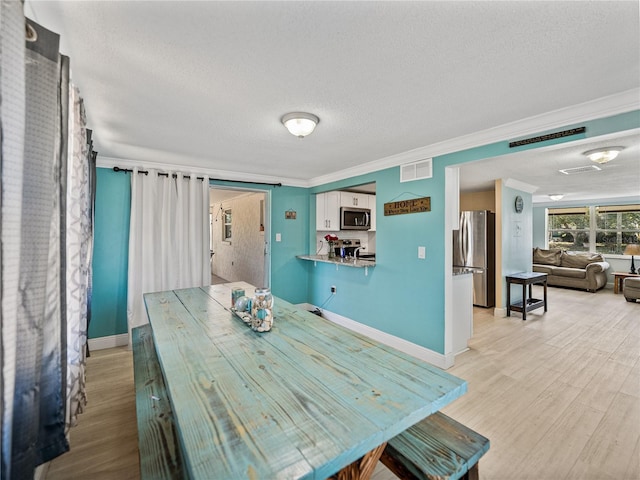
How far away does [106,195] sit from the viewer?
10.8 ft

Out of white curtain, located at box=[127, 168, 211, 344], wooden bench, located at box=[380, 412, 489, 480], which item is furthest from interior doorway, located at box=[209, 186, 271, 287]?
wooden bench, located at box=[380, 412, 489, 480]

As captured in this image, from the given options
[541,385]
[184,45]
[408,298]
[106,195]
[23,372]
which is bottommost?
[541,385]

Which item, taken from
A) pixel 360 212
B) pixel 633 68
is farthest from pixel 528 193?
pixel 633 68

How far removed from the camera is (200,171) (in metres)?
3.77

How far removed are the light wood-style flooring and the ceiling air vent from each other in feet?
6.52

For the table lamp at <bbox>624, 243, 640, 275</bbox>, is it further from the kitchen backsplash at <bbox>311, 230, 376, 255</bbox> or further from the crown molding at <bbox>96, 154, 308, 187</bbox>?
the crown molding at <bbox>96, 154, 308, 187</bbox>

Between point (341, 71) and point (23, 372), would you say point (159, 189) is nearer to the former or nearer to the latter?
point (341, 71)

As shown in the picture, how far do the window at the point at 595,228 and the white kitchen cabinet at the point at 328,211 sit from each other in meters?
7.04

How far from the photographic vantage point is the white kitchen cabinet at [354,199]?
5.10 metres

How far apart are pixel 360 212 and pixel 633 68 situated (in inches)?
152

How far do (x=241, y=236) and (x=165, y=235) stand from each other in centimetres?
282

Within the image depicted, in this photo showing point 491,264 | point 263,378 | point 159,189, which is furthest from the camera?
point 491,264

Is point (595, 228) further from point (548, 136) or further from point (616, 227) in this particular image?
point (548, 136)

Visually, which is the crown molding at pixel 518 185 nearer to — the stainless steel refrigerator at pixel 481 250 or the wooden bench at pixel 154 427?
the stainless steel refrigerator at pixel 481 250
